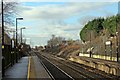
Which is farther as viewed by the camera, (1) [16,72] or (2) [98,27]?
(2) [98,27]

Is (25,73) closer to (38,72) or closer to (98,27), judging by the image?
(38,72)

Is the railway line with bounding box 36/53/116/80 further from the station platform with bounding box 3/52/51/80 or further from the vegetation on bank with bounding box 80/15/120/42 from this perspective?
the vegetation on bank with bounding box 80/15/120/42

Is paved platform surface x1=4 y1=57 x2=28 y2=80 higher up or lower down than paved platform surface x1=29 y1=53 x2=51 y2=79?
higher up

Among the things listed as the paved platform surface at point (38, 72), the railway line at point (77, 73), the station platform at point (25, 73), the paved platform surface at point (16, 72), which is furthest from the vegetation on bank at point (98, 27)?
the paved platform surface at point (16, 72)

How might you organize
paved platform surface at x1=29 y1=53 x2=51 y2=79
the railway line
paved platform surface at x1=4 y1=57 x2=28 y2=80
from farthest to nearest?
the railway line
paved platform surface at x1=29 y1=53 x2=51 y2=79
paved platform surface at x1=4 y1=57 x2=28 y2=80

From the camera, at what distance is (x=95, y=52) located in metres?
94.4

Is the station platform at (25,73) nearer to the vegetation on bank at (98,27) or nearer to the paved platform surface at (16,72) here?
the paved platform surface at (16,72)

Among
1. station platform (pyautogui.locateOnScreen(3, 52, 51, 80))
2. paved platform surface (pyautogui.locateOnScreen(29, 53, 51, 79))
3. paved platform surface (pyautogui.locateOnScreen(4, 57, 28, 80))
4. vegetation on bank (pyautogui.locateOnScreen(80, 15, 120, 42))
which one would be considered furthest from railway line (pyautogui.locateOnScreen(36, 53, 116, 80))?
vegetation on bank (pyautogui.locateOnScreen(80, 15, 120, 42))

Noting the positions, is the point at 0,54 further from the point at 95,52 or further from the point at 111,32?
the point at 111,32

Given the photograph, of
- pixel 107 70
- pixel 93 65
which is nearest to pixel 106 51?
pixel 93 65

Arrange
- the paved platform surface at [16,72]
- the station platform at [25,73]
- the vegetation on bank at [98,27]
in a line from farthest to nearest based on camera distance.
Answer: the vegetation on bank at [98,27]
the paved platform surface at [16,72]
the station platform at [25,73]

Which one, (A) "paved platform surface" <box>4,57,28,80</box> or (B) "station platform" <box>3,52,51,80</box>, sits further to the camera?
(A) "paved platform surface" <box>4,57,28,80</box>

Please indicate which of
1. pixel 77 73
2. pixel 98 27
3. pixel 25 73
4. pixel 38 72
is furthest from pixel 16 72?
pixel 98 27

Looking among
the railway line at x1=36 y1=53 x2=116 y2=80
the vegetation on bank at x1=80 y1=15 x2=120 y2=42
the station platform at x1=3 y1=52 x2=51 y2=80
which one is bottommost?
the railway line at x1=36 y1=53 x2=116 y2=80
